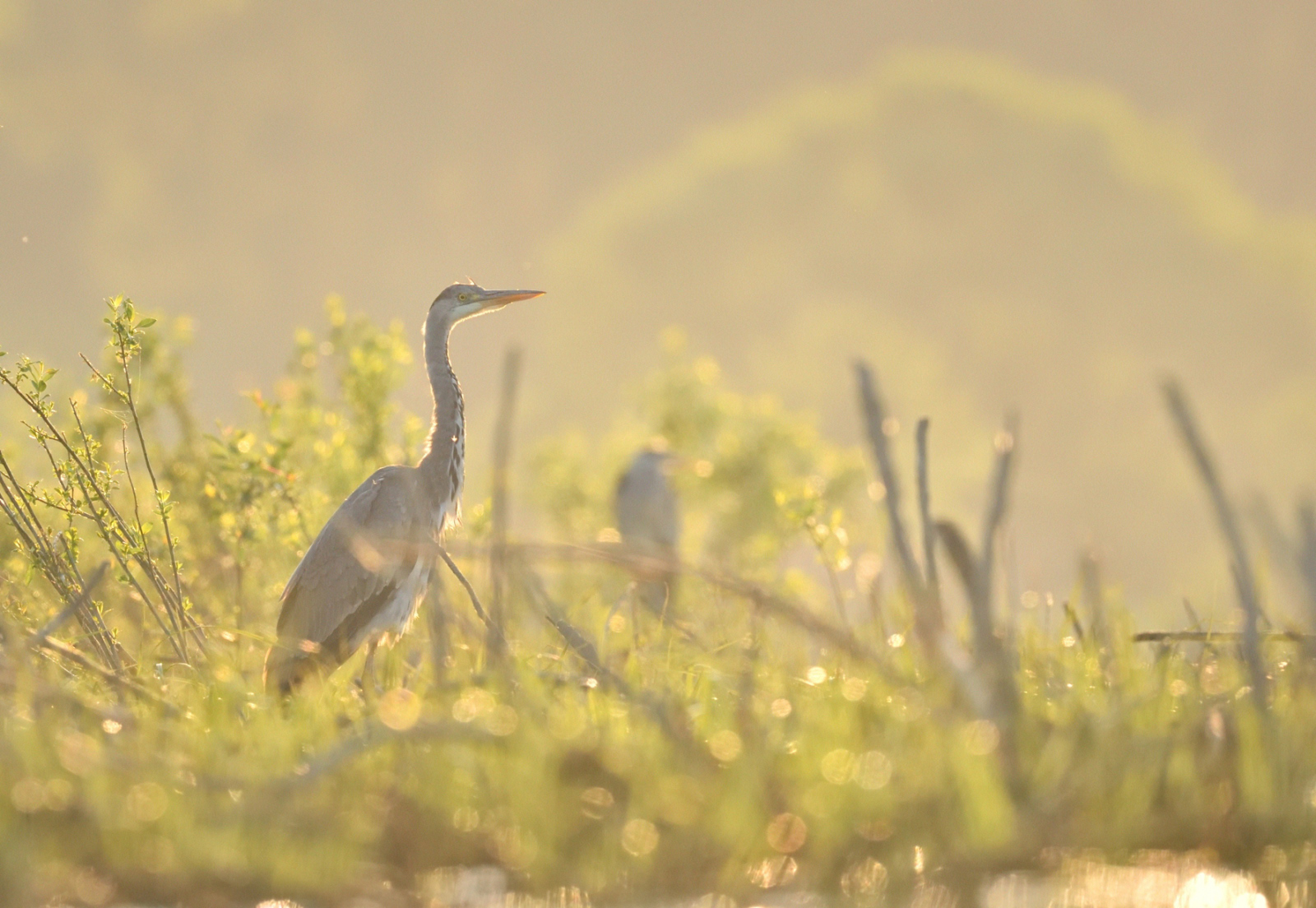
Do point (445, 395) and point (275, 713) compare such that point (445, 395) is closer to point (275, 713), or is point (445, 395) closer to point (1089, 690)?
point (275, 713)

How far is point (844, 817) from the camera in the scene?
2.88 metres

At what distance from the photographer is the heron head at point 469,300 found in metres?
8.74

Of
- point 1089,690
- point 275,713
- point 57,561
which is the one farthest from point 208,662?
point 1089,690

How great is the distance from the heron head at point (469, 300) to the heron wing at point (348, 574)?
1.65 m

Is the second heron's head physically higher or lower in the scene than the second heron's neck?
higher

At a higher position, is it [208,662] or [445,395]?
[445,395]

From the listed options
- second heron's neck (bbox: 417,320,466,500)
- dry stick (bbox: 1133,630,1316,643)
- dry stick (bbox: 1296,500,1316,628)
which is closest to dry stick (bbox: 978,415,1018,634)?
dry stick (bbox: 1296,500,1316,628)

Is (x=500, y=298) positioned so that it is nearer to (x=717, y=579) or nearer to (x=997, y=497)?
(x=717, y=579)

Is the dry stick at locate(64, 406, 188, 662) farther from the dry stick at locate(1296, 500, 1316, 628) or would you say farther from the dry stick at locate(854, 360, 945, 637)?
the dry stick at locate(1296, 500, 1316, 628)

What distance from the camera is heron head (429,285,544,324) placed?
8742 mm

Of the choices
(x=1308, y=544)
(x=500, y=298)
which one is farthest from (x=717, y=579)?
(x=500, y=298)

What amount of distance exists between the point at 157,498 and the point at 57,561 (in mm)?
669

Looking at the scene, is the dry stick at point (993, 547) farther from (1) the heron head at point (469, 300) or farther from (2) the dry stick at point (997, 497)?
(1) the heron head at point (469, 300)

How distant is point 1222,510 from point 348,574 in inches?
209
